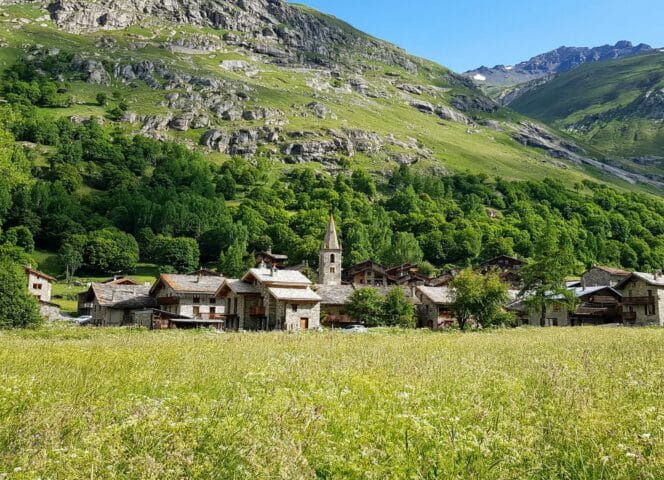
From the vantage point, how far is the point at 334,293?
7575 cm

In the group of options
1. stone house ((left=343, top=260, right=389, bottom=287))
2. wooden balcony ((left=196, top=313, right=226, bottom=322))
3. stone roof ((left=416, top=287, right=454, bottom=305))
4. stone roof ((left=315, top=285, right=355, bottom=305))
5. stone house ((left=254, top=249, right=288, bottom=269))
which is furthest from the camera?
stone house ((left=254, top=249, right=288, bottom=269))

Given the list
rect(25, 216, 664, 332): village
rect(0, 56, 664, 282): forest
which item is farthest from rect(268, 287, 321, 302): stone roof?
rect(0, 56, 664, 282): forest

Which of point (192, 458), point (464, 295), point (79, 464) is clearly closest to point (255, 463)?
point (192, 458)

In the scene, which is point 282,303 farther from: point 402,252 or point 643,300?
point 402,252

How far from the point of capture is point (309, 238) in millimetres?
130875

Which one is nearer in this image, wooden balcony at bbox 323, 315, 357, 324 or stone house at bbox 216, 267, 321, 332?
stone house at bbox 216, 267, 321, 332

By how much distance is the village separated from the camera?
61.5m

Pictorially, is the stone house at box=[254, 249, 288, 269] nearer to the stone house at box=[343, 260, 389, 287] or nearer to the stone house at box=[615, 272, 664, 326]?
the stone house at box=[343, 260, 389, 287]

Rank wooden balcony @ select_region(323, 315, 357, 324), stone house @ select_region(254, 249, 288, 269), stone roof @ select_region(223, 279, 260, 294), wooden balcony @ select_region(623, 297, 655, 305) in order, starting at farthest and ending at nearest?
1. stone house @ select_region(254, 249, 288, 269)
2. wooden balcony @ select_region(623, 297, 655, 305)
3. wooden balcony @ select_region(323, 315, 357, 324)
4. stone roof @ select_region(223, 279, 260, 294)

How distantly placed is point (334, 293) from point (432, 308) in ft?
47.6

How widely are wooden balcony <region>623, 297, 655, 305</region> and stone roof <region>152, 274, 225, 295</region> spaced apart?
59105mm

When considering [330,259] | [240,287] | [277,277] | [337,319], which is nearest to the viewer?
[277,277]

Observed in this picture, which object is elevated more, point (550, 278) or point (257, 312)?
point (550, 278)

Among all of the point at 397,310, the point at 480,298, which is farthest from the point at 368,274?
the point at 480,298
